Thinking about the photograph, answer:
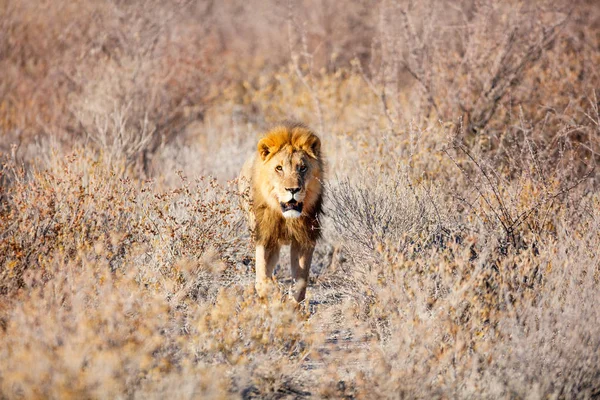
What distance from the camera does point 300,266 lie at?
599 cm

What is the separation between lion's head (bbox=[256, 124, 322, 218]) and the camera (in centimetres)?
561

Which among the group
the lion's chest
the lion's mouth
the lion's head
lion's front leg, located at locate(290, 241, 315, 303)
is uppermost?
the lion's head

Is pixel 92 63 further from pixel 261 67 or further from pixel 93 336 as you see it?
pixel 93 336

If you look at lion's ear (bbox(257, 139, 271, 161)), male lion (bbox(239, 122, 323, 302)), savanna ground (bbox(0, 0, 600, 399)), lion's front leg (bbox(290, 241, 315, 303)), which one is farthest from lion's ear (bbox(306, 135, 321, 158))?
lion's front leg (bbox(290, 241, 315, 303))

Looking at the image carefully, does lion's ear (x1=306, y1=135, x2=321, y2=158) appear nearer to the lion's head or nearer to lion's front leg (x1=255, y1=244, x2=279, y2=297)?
the lion's head

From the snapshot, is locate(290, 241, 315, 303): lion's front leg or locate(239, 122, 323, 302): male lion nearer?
locate(239, 122, 323, 302): male lion

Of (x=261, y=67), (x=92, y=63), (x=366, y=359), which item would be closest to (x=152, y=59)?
(x=92, y=63)

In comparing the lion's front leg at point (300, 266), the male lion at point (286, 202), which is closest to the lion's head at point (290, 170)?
the male lion at point (286, 202)

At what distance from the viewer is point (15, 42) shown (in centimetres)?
1225

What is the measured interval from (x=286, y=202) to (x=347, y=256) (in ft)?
3.48

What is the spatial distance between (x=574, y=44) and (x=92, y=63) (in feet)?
26.8

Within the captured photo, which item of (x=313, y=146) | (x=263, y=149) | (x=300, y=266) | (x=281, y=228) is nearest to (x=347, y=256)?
(x=300, y=266)

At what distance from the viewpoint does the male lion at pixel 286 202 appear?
571 cm

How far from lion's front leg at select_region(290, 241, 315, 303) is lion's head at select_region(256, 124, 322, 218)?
0.34 metres
